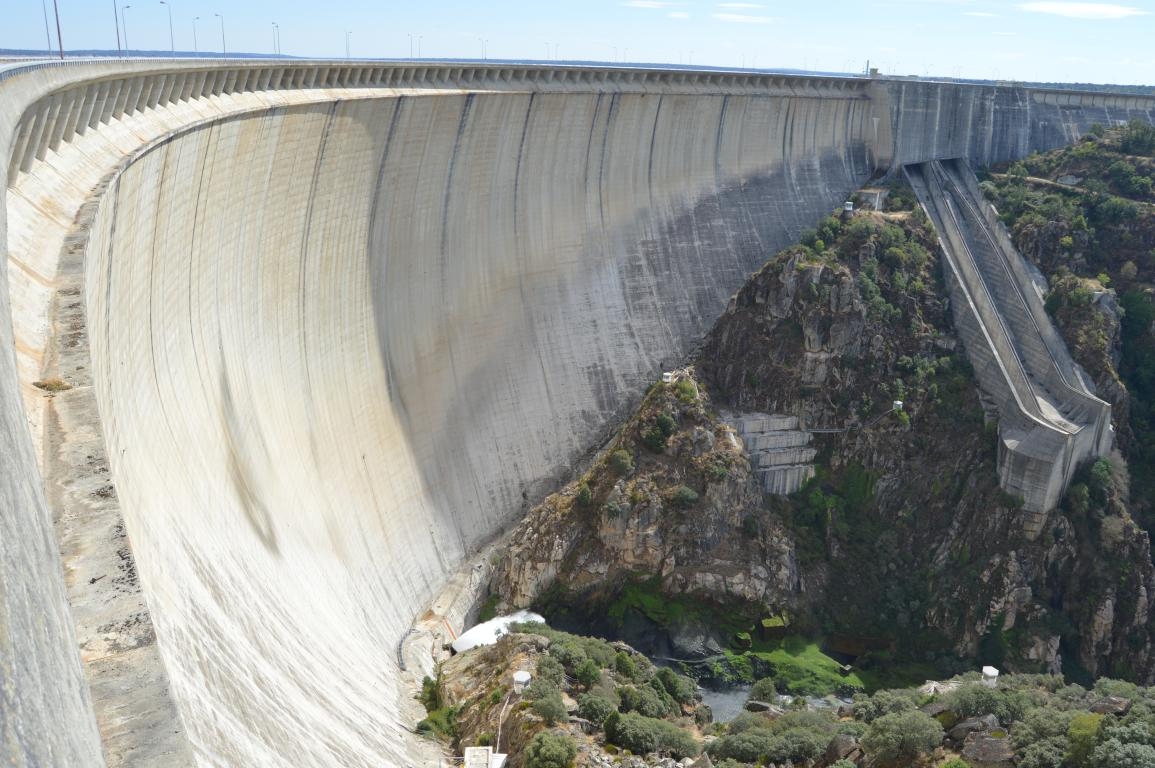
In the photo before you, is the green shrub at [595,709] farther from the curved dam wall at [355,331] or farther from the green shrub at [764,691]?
the green shrub at [764,691]

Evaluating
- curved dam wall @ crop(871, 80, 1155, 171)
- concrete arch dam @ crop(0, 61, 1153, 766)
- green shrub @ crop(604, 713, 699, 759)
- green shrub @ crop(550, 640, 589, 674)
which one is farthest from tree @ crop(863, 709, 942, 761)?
curved dam wall @ crop(871, 80, 1155, 171)

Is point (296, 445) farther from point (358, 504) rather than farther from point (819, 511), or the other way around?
point (819, 511)

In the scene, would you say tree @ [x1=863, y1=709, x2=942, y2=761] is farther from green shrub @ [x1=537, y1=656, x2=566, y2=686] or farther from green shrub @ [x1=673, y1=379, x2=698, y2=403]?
green shrub @ [x1=673, y1=379, x2=698, y2=403]

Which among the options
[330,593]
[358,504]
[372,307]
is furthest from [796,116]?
[330,593]

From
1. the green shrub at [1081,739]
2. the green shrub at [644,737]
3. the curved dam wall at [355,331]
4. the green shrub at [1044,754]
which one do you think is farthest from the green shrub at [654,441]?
the green shrub at [1081,739]

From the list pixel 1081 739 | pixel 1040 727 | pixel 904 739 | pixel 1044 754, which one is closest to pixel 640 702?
pixel 904 739
